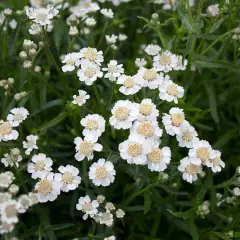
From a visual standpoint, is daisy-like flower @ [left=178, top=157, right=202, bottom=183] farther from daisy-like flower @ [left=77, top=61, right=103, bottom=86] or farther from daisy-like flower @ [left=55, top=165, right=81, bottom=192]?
daisy-like flower @ [left=77, top=61, right=103, bottom=86]

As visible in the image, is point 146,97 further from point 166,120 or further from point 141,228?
point 141,228

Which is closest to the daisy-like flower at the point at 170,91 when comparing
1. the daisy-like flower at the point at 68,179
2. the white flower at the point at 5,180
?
the daisy-like flower at the point at 68,179

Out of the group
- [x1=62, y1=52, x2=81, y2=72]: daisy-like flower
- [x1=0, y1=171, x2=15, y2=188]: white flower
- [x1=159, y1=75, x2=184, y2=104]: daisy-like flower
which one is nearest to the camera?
[x1=0, y1=171, x2=15, y2=188]: white flower

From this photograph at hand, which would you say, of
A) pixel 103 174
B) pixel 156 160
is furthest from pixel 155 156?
pixel 103 174

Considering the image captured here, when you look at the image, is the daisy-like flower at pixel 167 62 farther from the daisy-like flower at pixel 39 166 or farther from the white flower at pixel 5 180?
the white flower at pixel 5 180

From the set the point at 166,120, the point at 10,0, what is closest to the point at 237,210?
the point at 166,120

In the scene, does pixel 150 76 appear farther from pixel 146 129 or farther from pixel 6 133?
pixel 6 133

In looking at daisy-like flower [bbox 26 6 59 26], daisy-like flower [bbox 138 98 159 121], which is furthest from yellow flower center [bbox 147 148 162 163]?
daisy-like flower [bbox 26 6 59 26]
